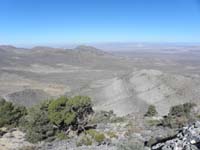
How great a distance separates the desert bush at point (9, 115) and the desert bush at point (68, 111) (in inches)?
166

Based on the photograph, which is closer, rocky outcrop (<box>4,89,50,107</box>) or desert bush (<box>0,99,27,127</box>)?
desert bush (<box>0,99,27,127</box>)

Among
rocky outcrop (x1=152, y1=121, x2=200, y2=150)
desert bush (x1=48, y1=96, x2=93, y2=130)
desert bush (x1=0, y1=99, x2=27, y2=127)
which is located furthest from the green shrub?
rocky outcrop (x1=152, y1=121, x2=200, y2=150)

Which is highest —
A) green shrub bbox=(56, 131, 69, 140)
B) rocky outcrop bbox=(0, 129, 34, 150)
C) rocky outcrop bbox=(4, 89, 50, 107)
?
green shrub bbox=(56, 131, 69, 140)

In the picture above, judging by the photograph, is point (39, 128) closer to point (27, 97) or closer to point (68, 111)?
point (68, 111)

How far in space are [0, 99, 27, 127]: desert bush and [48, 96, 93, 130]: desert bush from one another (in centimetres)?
Answer: 422

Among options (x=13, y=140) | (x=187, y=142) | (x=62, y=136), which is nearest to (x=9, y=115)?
(x=13, y=140)

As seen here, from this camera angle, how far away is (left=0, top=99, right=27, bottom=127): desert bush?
974 inches

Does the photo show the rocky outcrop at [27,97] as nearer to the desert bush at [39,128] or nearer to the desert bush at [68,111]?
the desert bush at [68,111]

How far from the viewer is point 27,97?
64.7 meters

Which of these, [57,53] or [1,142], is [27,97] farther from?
[57,53]

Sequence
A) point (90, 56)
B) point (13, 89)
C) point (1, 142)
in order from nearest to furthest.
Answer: point (1, 142) → point (13, 89) → point (90, 56)

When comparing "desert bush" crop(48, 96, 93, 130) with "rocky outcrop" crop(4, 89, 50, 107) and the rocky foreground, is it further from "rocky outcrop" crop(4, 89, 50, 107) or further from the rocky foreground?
"rocky outcrop" crop(4, 89, 50, 107)

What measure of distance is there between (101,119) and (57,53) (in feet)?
492

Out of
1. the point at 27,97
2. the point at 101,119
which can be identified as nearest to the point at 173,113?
the point at 101,119
